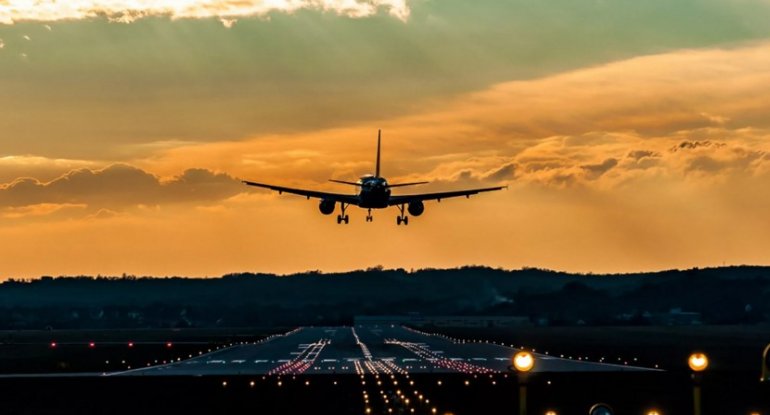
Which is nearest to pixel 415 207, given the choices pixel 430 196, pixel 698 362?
pixel 430 196

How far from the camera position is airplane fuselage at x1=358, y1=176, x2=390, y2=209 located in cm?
11575

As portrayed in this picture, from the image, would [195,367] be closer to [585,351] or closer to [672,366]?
[672,366]

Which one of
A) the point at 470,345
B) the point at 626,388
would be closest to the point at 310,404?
the point at 626,388

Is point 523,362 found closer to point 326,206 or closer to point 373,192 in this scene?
point 373,192

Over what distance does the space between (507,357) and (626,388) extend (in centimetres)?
4754

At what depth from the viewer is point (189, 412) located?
2462 inches

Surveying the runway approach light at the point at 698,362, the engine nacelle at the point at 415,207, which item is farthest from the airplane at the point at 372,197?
the runway approach light at the point at 698,362

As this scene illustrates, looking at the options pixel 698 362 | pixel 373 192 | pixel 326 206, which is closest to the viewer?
pixel 698 362

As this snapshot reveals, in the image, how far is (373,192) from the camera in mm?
115812

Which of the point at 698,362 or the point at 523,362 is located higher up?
the point at 698,362

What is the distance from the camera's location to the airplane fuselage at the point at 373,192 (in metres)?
116

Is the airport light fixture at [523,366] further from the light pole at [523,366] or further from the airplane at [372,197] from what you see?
the airplane at [372,197]

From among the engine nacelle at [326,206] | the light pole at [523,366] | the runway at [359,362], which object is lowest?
the light pole at [523,366]

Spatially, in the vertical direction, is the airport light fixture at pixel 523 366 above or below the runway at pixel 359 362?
below
